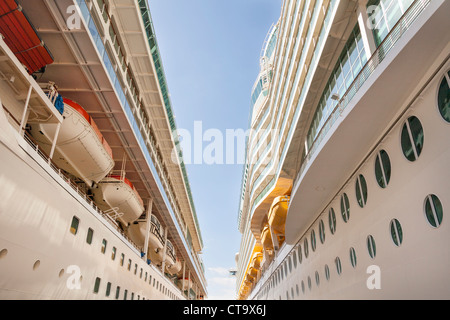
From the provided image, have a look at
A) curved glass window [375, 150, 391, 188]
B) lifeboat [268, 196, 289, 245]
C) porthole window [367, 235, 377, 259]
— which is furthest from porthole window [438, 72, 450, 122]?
lifeboat [268, 196, 289, 245]

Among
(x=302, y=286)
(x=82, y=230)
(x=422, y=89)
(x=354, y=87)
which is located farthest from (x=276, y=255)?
(x=422, y=89)

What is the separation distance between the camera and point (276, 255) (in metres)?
29.7

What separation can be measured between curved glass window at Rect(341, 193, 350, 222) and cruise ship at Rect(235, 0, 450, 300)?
8cm

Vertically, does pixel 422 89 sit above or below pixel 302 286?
above

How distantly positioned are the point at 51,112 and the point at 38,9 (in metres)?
3.78

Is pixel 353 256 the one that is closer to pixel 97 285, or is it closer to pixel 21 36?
pixel 97 285

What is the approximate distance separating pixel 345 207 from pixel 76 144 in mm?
11991

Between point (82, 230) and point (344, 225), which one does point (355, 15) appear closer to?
point (344, 225)

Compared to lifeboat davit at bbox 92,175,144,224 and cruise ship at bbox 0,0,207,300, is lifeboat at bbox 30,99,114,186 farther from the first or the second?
lifeboat davit at bbox 92,175,144,224

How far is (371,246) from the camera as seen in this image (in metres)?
11.0

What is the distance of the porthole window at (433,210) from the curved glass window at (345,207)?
17.7 ft

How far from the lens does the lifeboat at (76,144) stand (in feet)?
43.7

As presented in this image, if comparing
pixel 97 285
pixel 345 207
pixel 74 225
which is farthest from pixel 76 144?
pixel 345 207
